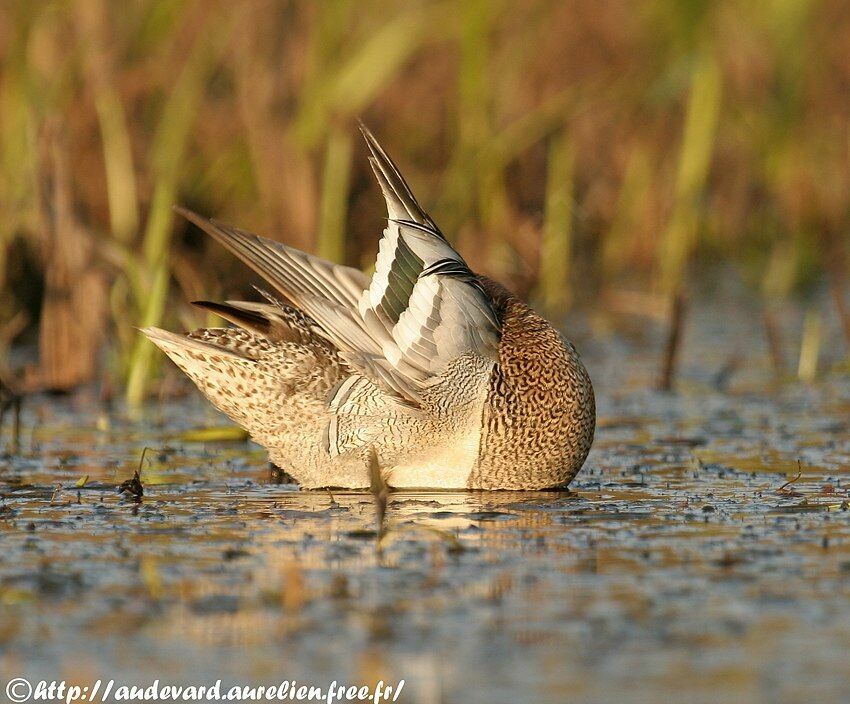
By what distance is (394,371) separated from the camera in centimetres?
521

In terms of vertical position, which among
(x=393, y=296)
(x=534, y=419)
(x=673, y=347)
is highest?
(x=673, y=347)

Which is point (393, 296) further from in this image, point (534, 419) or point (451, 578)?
point (451, 578)

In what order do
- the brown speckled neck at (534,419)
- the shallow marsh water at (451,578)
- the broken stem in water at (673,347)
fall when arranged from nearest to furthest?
the shallow marsh water at (451,578)
the brown speckled neck at (534,419)
the broken stem in water at (673,347)

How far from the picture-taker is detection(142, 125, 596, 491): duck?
517 cm

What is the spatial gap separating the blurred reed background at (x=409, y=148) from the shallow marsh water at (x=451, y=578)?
1.72m

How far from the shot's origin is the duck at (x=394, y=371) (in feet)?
17.0

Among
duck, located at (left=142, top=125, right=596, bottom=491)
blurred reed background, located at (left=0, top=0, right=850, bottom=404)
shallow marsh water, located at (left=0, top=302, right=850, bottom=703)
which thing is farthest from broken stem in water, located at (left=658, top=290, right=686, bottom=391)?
duck, located at (left=142, top=125, right=596, bottom=491)

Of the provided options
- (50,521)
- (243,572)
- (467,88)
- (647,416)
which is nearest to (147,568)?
(243,572)

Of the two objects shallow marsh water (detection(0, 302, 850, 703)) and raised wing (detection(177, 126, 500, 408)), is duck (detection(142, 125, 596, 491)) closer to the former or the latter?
raised wing (detection(177, 126, 500, 408))

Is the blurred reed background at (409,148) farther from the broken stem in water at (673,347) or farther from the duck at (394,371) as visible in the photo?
the duck at (394,371)

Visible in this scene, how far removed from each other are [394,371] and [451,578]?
1279mm

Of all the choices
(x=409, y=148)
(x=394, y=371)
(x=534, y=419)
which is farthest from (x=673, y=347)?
(x=409, y=148)

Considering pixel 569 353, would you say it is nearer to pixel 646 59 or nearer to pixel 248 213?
pixel 248 213

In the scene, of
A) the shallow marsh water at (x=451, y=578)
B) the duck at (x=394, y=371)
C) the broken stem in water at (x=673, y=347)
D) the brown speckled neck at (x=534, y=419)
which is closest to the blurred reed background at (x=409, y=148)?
the broken stem in water at (x=673, y=347)
